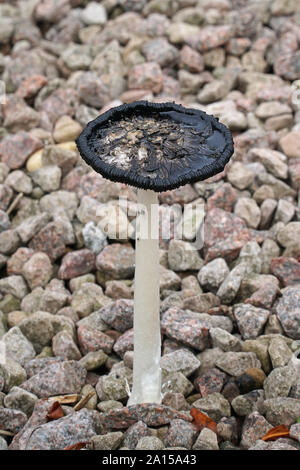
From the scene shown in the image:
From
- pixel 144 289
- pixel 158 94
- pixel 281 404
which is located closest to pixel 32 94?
pixel 158 94

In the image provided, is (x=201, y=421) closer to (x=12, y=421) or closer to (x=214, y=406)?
(x=214, y=406)

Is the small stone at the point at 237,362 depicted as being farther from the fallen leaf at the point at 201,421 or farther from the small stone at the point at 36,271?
the small stone at the point at 36,271

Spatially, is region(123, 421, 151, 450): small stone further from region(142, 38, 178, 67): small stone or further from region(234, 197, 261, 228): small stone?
region(142, 38, 178, 67): small stone

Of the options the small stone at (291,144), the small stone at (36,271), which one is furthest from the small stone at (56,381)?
the small stone at (291,144)

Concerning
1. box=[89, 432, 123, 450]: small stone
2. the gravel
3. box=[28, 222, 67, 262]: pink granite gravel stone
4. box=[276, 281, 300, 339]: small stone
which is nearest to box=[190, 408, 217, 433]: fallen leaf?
the gravel

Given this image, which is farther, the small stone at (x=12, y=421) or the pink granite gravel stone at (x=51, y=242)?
the pink granite gravel stone at (x=51, y=242)
